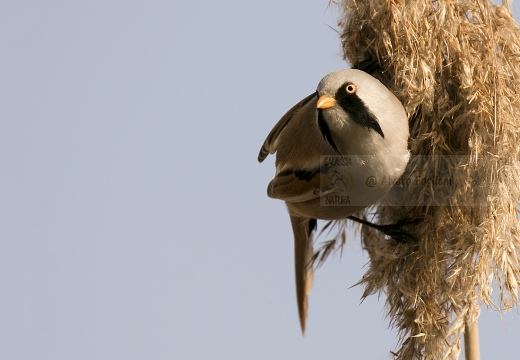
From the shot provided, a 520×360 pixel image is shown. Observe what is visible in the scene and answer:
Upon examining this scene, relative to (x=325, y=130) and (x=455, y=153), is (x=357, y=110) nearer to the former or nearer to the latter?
(x=325, y=130)

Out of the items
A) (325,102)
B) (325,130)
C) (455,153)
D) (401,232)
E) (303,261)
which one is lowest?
(303,261)

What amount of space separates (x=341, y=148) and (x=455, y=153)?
47 cm

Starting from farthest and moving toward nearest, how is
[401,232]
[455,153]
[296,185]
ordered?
1. [296,185]
2. [401,232]
3. [455,153]

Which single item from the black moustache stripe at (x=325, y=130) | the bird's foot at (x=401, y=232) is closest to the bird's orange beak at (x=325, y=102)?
the black moustache stripe at (x=325, y=130)

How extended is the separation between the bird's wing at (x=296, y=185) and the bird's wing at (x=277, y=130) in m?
0.34

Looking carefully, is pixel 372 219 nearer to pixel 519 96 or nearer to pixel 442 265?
pixel 442 265

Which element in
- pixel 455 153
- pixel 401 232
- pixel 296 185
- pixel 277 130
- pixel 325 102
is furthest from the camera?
pixel 277 130

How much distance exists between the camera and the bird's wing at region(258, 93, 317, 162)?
12.2 ft

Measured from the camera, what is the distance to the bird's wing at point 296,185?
10.8ft

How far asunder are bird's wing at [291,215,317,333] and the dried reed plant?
1.02 metres

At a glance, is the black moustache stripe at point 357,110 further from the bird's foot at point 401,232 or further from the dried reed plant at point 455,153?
the bird's foot at point 401,232

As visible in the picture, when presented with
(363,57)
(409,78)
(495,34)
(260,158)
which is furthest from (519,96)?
(260,158)

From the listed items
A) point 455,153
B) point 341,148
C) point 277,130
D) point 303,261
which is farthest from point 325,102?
point 303,261

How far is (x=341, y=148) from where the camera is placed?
3.02 m
